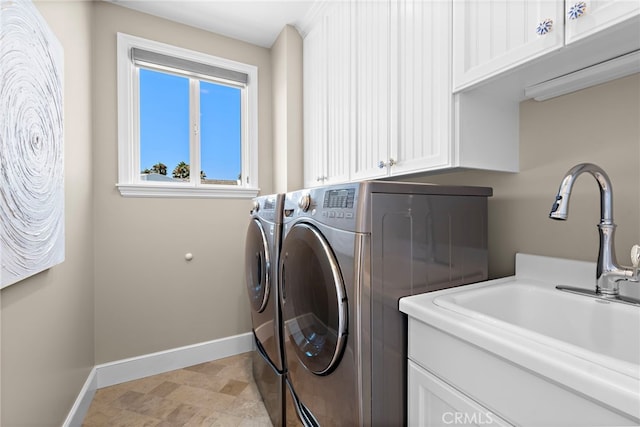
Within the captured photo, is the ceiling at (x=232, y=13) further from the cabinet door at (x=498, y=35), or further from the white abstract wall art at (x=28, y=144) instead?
the cabinet door at (x=498, y=35)

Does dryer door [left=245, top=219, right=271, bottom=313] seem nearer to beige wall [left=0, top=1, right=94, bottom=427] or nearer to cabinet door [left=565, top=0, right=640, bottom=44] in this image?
beige wall [left=0, top=1, right=94, bottom=427]

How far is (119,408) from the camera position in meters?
1.80

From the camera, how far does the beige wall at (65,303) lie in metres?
1.04

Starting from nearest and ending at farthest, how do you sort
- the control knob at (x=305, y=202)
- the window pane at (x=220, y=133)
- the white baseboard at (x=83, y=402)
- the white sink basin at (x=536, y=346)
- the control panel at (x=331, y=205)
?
1. the white sink basin at (x=536, y=346)
2. the control panel at (x=331, y=205)
3. the control knob at (x=305, y=202)
4. the white baseboard at (x=83, y=402)
5. the window pane at (x=220, y=133)

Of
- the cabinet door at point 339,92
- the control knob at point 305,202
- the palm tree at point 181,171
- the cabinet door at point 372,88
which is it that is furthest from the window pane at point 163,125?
the control knob at point 305,202

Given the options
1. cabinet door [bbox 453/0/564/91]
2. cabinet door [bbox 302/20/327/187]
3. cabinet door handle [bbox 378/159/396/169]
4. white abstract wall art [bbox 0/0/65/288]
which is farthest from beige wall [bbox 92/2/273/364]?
cabinet door [bbox 453/0/564/91]

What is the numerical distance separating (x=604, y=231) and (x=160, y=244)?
96.7 inches

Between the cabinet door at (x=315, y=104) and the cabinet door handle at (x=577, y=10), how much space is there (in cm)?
137

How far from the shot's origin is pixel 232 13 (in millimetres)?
2131

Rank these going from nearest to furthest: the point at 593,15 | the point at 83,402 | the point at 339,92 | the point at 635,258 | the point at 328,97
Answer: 1. the point at 593,15
2. the point at 635,258
3. the point at 83,402
4. the point at 339,92
5. the point at 328,97

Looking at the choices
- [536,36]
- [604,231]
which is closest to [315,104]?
[536,36]

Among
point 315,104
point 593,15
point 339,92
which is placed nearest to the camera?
point 593,15

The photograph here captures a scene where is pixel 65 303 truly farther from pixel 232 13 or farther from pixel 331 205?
pixel 232 13

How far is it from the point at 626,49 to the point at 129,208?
8.60ft
